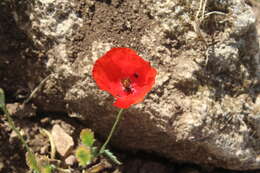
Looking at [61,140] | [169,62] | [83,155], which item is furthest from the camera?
[61,140]

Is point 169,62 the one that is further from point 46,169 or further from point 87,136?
point 46,169

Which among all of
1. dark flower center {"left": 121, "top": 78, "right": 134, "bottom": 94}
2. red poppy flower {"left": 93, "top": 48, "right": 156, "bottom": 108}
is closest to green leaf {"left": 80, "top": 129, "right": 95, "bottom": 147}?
red poppy flower {"left": 93, "top": 48, "right": 156, "bottom": 108}

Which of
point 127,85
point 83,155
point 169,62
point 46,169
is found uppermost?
point 169,62

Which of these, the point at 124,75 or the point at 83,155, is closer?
the point at 83,155

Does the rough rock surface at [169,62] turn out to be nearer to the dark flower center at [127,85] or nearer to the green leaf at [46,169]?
the dark flower center at [127,85]

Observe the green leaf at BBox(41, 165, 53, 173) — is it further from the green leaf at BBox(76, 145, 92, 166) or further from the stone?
the stone

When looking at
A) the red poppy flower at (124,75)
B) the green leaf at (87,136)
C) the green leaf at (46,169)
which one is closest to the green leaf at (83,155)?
the green leaf at (87,136)

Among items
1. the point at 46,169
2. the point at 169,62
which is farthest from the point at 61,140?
the point at 169,62
